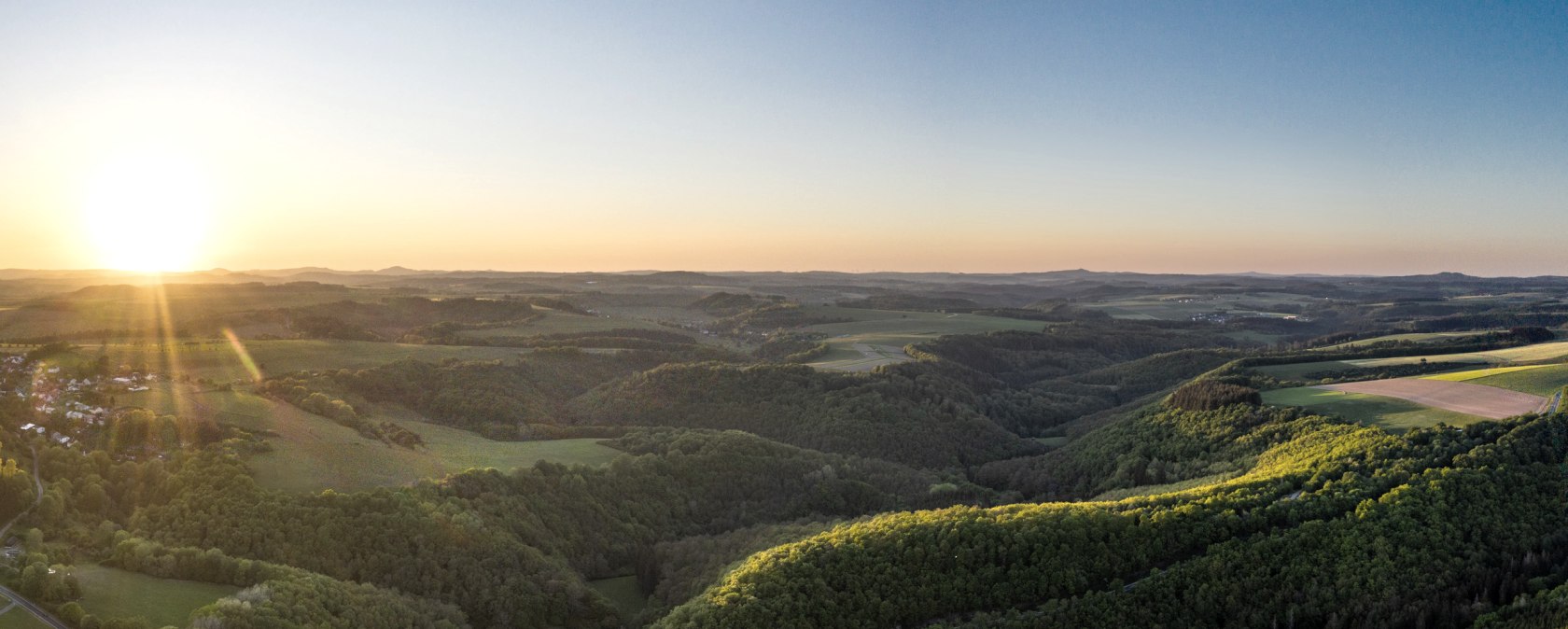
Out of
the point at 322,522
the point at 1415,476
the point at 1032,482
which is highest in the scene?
the point at 1415,476

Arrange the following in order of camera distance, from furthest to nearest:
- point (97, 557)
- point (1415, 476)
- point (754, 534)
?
point (754, 534), point (1415, 476), point (97, 557)

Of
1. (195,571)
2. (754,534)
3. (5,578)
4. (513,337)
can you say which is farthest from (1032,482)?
(513,337)

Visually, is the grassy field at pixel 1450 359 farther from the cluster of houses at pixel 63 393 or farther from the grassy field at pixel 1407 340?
the cluster of houses at pixel 63 393

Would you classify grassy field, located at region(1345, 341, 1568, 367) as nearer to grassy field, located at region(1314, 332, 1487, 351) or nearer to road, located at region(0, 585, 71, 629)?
grassy field, located at region(1314, 332, 1487, 351)

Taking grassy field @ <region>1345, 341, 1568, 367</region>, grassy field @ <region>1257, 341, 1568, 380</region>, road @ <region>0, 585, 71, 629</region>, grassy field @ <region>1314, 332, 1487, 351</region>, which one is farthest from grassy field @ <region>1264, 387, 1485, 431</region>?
road @ <region>0, 585, 71, 629</region>

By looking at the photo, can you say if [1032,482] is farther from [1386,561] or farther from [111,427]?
[111,427]

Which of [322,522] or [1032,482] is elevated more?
[322,522]

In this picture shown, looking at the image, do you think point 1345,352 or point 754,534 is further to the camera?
point 1345,352

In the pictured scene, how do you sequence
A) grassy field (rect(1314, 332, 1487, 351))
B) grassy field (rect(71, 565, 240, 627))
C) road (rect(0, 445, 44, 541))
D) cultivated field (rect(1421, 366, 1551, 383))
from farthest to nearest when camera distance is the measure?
1. grassy field (rect(1314, 332, 1487, 351))
2. cultivated field (rect(1421, 366, 1551, 383))
3. road (rect(0, 445, 44, 541))
4. grassy field (rect(71, 565, 240, 627))

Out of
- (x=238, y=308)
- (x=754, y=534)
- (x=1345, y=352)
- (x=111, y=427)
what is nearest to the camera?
(x=111, y=427)
